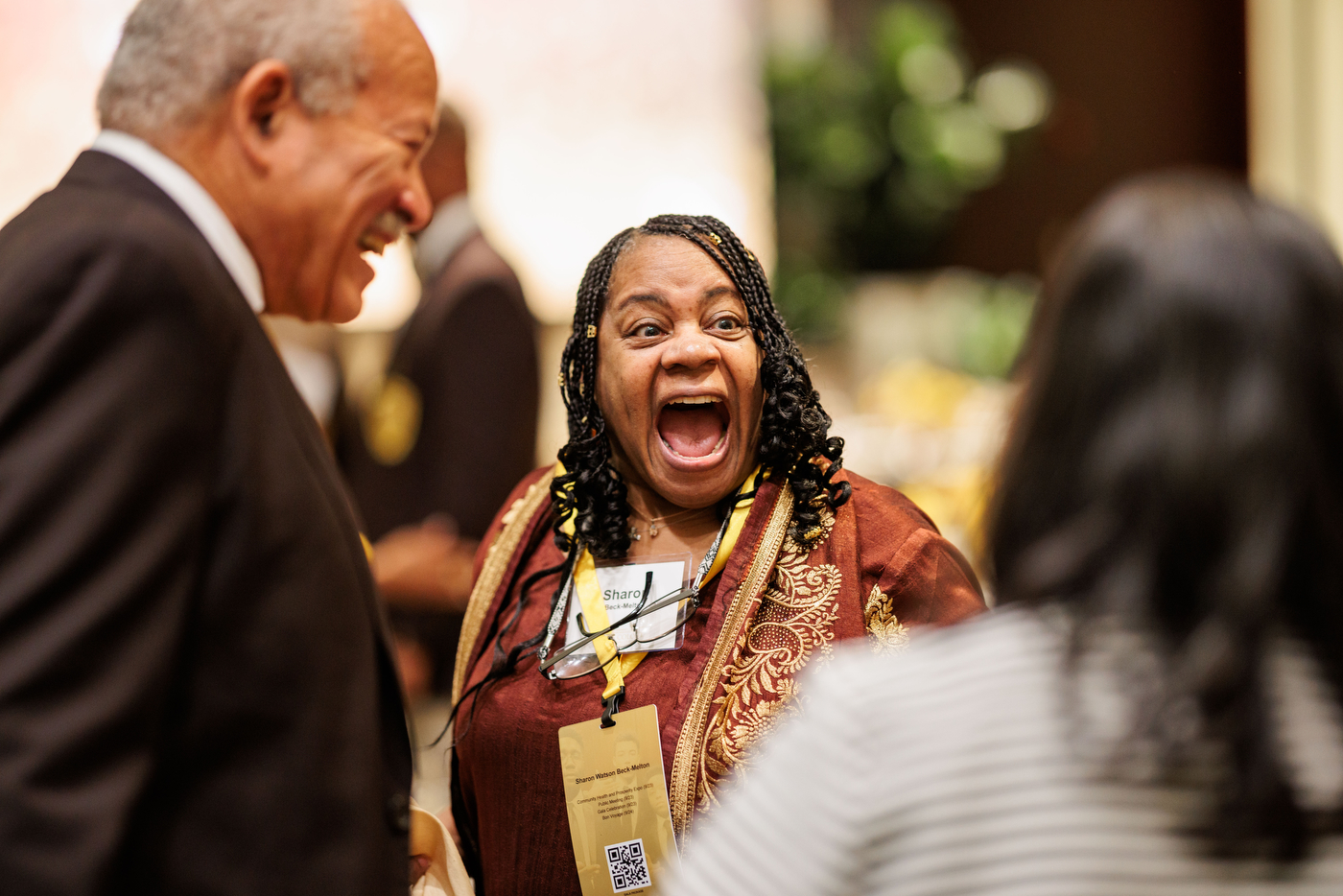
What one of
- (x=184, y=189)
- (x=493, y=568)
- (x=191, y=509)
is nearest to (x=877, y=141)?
(x=493, y=568)

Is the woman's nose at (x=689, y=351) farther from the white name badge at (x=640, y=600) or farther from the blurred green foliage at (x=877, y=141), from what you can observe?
the blurred green foliage at (x=877, y=141)

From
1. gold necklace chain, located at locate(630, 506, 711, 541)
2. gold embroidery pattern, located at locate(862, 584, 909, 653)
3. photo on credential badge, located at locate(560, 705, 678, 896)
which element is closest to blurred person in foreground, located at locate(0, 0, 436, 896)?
photo on credential badge, located at locate(560, 705, 678, 896)

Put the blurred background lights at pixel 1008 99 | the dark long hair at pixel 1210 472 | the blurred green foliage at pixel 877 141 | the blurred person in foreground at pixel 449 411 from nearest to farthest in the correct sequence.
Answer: the dark long hair at pixel 1210 472, the blurred person in foreground at pixel 449 411, the blurred green foliage at pixel 877 141, the blurred background lights at pixel 1008 99

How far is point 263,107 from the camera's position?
133 centimetres

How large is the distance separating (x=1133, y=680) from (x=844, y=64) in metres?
5.23

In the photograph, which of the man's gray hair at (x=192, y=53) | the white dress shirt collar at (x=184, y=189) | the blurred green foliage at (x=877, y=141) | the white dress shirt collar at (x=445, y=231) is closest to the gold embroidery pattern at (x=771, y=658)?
the white dress shirt collar at (x=184, y=189)

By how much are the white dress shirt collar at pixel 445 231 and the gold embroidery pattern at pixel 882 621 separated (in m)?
2.12

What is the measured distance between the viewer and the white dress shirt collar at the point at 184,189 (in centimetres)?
126

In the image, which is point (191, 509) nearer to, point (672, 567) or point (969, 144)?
point (672, 567)

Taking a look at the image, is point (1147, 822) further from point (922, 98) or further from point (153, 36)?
point (922, 98)

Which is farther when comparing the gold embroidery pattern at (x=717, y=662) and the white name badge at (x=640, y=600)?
the white name badge at (x=640, y=600)

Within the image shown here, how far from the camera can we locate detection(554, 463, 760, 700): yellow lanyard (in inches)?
62.4

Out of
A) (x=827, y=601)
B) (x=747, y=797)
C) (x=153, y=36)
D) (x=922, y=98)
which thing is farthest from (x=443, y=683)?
(x=922, y=98)

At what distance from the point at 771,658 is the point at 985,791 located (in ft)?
2.44
